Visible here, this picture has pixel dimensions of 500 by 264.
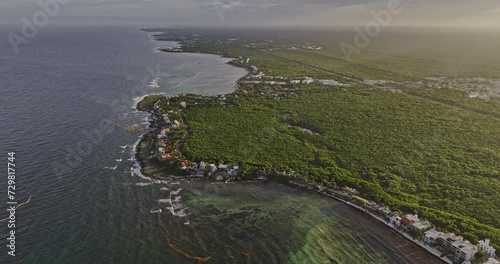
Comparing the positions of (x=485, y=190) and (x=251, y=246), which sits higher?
(x=485, y=190)

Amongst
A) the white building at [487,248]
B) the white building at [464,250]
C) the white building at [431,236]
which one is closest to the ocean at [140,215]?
the white building at [431,236]

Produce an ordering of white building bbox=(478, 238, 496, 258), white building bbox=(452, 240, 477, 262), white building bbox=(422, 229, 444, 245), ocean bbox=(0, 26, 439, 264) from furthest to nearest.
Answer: white building bbox=(422, 229, 444, 245) < ocean bbox=(0, 26, 439, 264) < white building bbox=(478, 238, 496, 258) < white building bbox=(452, 240, 477, 262)

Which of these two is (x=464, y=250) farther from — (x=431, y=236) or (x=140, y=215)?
(x=140, y=215)

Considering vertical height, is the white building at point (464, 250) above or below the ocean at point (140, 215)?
above

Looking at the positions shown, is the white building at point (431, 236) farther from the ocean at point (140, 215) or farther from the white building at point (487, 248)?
the white building at point (487, 248)

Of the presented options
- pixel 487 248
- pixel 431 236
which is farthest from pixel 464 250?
pixel 431 236

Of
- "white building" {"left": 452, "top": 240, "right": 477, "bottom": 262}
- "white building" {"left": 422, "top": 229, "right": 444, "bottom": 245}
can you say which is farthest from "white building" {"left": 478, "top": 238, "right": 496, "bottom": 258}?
"white building" {"left": 422, "top": 229, "right": 444, "bottom": 245}

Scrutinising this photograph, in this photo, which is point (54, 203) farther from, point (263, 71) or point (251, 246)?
point (263, 71)

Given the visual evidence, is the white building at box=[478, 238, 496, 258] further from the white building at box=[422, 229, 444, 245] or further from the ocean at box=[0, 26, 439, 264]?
the ocean at box=[0, 26, 439, 264]

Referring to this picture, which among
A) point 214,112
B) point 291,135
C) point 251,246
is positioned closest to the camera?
point 251,246

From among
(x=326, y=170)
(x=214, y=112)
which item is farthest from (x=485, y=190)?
(x=214, y=112)

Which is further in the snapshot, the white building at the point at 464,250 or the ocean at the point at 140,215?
the ocean at the point at 140,215
